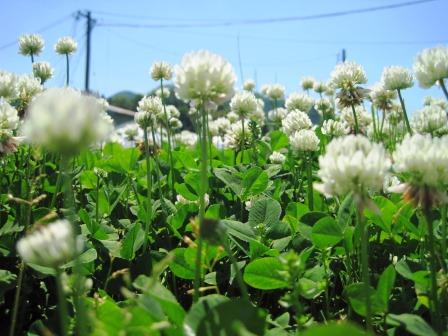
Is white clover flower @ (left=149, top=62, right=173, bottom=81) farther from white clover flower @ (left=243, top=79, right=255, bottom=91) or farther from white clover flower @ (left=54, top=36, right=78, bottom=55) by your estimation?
white clover flower @ (left=243, top=79, right=255, bottom=91)

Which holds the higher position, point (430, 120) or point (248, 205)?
point (430, 120)

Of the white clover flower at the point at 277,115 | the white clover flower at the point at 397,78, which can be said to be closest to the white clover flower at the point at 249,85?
the white clover flower at the point at 277,115

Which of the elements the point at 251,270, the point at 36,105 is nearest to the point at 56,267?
the point at 36,105

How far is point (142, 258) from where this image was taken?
4.04 feet

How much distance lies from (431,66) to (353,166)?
2.35ft

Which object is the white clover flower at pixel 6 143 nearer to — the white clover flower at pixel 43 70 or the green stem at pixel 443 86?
the white clover flower at pixel 43 70

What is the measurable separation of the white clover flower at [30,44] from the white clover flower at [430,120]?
6.65ft

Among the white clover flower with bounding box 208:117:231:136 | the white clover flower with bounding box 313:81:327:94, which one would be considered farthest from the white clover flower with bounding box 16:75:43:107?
the white clover flower with bounding box 313:81:327:94

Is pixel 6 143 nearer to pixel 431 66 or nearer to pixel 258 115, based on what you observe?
pixel 431 66

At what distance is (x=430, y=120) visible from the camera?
1480 mm

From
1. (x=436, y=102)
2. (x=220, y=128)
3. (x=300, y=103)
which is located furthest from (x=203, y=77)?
(x=436, y=102)

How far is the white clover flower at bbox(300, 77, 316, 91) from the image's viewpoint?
3.99 meters

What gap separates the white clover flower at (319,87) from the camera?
147 inches

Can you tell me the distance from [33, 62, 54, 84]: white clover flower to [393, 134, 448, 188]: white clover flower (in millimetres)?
1993
